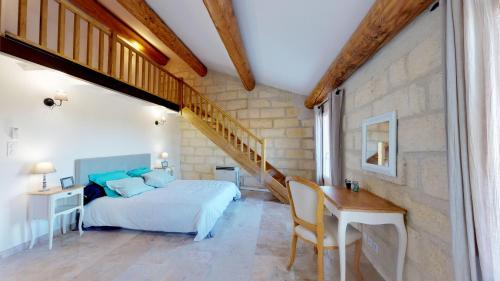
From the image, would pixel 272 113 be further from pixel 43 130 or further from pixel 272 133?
pixel 43 130

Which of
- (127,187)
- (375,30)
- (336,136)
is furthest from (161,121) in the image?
(375,30)

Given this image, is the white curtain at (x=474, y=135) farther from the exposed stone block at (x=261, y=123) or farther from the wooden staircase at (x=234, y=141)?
the exposed stone block at (x=261, y=123)

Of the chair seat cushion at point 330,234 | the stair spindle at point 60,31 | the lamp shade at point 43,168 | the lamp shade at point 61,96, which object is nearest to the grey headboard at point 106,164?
the lamp shade at point 43,168

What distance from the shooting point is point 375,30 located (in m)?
1.64

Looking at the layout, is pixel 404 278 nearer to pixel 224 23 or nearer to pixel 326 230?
pixel 326 230

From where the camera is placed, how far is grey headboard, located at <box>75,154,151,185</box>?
3.22 meters

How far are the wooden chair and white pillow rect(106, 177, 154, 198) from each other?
2527 millimetres

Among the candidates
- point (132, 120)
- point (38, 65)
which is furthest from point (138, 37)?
point (38, 65)

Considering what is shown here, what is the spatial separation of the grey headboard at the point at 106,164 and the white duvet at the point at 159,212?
1.70 feet

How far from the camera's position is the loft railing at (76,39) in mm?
2168

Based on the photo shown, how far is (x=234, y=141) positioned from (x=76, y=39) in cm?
331

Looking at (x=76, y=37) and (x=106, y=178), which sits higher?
(x=76, y=37)

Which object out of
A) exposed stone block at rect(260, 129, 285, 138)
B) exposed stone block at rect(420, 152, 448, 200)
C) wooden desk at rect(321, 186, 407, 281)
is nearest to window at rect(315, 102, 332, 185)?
exposed stone block at rect(260, 129, 285, 138)

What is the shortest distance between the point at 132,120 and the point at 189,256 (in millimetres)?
3290
